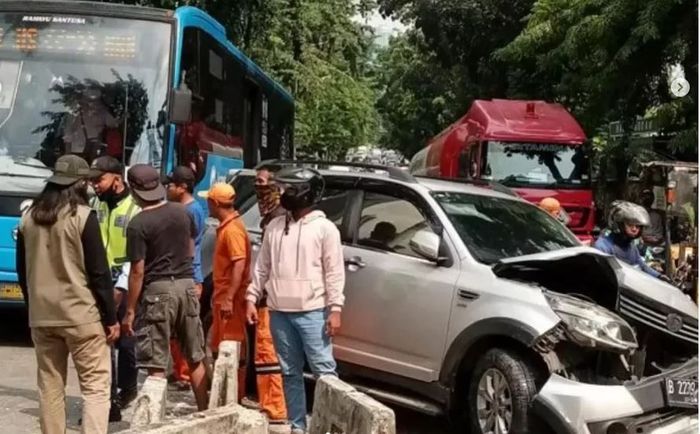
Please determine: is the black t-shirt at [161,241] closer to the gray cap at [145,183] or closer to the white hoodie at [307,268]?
the gray cap at [145,183]

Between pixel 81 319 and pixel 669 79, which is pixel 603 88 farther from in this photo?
pixel 81 319

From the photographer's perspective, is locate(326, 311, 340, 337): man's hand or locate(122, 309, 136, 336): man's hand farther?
locate(122, 309, 136, 336): man's hand

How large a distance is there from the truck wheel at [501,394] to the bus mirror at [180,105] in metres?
4.18

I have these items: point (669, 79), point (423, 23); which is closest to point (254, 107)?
point (669, 79)

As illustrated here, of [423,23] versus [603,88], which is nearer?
[603,88]

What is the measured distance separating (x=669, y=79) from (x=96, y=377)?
10.6 meters

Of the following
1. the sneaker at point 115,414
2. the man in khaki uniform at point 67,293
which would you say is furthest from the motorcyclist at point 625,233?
the man in khaki uniform at point 67,293

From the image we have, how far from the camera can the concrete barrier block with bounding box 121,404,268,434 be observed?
344cm

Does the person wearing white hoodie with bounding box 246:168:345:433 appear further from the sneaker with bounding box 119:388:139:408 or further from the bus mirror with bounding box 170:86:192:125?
the bus mirror with bounding box 170:86:192:125

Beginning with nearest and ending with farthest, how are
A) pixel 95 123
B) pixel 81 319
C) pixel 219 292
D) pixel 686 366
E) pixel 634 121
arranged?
pixel 81 319 → pixel 686 366 → pixel 219 292 → pixel 95 123 → pixel 634 121

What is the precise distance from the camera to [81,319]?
4906 millimetres

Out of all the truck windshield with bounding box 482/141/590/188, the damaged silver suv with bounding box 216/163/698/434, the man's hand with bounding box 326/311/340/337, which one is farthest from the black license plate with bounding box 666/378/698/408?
the truck windshield with bounding box 482/141/590/188

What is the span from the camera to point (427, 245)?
618 centimetres

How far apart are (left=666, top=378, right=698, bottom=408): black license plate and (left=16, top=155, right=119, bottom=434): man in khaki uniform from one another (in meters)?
3.10
